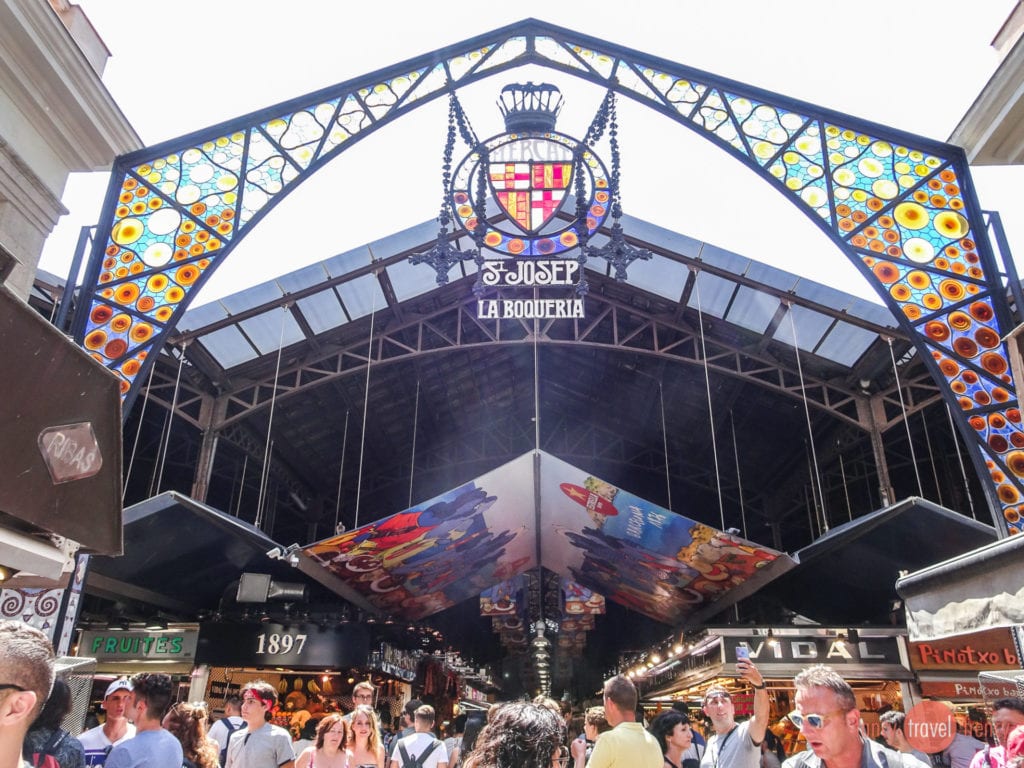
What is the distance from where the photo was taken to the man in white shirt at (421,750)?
482 centimetres

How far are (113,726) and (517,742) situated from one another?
9.23ft

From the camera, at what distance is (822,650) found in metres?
11.6

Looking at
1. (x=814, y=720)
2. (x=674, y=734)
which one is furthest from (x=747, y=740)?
(x=814, y=720)

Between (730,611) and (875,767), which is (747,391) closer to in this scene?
(730,611)

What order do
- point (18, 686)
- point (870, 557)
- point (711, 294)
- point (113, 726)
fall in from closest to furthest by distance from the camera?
point (18, 686)
point (113, 726)
point (870, 557)
point (711, 294)

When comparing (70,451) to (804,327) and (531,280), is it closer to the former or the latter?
(531,280)

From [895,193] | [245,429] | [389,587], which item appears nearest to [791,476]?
[389,587]

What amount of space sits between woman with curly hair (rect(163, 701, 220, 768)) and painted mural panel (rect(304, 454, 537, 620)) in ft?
19.1

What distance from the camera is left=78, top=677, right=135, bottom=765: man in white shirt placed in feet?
11.7

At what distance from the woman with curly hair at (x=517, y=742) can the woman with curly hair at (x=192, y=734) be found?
2354 mm

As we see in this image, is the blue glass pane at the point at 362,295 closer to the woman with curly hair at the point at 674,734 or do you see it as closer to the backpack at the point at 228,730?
the backpack at the point at 228,730

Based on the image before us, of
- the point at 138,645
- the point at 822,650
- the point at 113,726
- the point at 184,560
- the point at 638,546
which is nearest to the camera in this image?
the point at 113,726

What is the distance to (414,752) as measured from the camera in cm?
485

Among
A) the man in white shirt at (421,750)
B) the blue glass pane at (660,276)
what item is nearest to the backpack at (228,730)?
the man in white shirt at (421,750)
